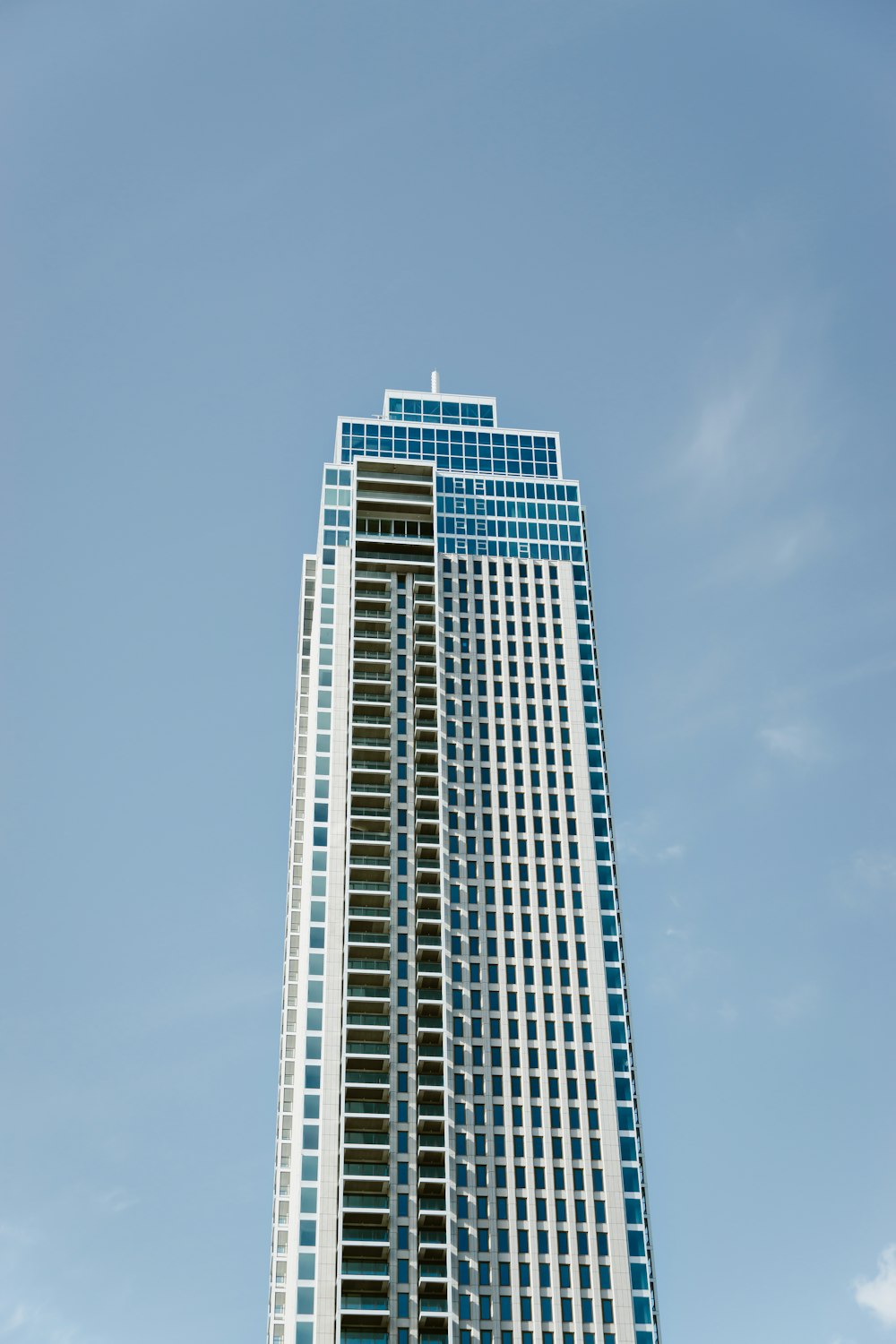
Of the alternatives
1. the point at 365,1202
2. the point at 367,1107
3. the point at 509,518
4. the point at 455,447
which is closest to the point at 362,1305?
the point at 365,1202

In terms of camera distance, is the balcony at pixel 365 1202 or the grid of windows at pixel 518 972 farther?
the balcony at pixel 365 1202

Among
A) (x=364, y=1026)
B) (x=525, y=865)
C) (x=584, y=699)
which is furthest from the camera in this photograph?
(x=584, y=699)

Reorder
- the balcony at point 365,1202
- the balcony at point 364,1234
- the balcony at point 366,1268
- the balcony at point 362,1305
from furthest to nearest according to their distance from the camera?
the balcony at point 365,1202
the balcony at point 364,1234
the balcony at point 366,1268
the balcony at point 362,1305

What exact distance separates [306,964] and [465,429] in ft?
175

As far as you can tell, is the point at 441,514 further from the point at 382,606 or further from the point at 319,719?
the point at 319,719

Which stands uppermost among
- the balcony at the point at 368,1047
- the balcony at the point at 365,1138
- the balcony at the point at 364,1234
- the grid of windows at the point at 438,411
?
the grid of windows at the point at 438,411

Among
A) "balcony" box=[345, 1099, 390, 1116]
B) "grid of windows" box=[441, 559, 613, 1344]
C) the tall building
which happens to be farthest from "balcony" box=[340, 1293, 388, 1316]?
"balcony" box=[345, 1099, 390, 1116]

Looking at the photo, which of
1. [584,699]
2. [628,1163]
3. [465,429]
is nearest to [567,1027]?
[628,1163]

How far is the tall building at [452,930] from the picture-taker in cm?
10794

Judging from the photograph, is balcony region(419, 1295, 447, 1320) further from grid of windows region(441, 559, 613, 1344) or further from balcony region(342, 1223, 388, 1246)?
balcony region(342, 1223, 388, 1246)

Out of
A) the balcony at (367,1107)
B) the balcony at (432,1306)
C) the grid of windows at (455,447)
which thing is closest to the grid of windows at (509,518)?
the grid of windows at (455,447)

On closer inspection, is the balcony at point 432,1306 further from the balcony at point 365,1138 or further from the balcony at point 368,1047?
the balcony at point 368,1047

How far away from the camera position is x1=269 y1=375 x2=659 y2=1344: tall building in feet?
354

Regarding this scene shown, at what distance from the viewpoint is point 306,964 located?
389 ft
